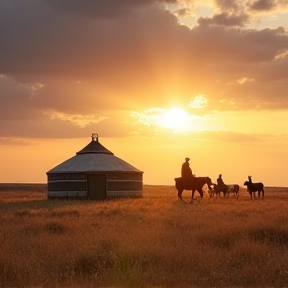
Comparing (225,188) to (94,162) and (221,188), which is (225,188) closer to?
(221,188)

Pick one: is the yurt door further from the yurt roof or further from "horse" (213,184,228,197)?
"horse" (213,184,228,197)

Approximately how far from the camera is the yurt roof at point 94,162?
154 feet

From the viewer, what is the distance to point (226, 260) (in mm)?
12203

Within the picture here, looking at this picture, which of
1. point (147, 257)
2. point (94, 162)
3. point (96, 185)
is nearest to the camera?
point (147, 257)

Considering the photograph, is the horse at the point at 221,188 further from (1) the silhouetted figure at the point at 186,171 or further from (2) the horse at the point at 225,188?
(1) the silhouetted figure at the point at 186,171

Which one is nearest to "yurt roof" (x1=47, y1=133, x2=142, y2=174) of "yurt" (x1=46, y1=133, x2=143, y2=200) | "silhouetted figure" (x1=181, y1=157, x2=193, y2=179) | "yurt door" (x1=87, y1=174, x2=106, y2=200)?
"yurt" (x1=46, y1=133, x2=143, y2=200)

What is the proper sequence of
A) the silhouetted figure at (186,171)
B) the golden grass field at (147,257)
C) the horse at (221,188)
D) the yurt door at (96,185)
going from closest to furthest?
the golden grass field at (147,257) < the silhouetted figure at (186,171) < the yurt door at (96,185) < the horse at (221,188)

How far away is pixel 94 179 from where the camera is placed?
46594 millimetres

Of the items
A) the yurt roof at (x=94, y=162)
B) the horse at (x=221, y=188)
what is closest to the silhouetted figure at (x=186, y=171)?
the horse at (x=221, y=188)

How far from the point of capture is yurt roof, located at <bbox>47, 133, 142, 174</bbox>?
4688 cm

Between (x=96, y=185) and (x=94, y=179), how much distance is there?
1.83 ft

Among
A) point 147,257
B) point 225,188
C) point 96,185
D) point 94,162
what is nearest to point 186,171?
point 225,188

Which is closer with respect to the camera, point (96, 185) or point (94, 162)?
point (96, 185)

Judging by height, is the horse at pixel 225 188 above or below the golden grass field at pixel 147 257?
above
